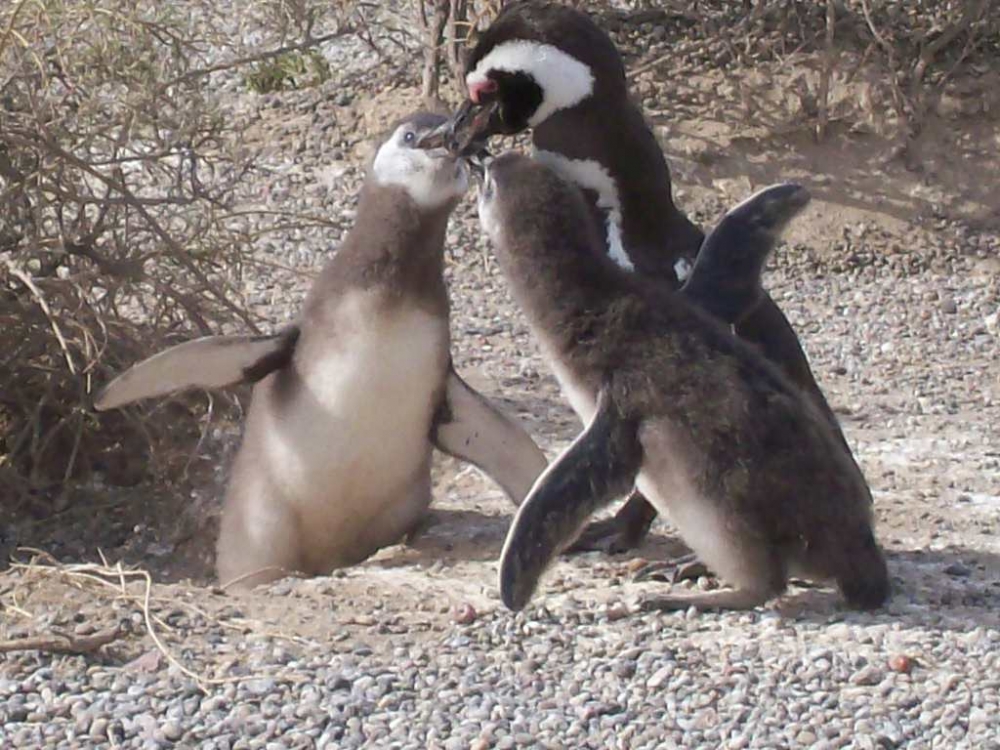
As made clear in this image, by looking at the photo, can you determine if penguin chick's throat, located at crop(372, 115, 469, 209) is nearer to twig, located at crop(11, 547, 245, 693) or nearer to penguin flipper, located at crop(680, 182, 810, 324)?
penguin flipper, located at crop(680, 182, 810, 324)

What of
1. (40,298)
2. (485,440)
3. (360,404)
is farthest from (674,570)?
(40,298)

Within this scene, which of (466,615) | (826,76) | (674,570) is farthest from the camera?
(826,76)

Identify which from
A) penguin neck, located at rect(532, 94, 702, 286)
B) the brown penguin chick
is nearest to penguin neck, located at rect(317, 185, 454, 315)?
penguin neck, located at rect(532, 94, 702, 286)

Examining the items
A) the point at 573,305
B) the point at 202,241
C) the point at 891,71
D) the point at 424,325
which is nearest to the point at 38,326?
the point at 202,241

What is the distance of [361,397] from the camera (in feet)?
14.5

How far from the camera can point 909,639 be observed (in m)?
3.58

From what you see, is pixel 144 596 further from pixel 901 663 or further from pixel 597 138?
pixel 597 138

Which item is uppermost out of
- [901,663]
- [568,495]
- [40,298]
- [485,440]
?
[40,298]

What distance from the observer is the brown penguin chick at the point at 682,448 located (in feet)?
12.1

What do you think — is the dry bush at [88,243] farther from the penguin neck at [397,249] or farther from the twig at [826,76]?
the twig at [826,76]

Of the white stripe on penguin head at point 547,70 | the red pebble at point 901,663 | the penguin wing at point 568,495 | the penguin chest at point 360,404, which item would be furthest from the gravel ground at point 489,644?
the white stripe on penguin head at point 547,70

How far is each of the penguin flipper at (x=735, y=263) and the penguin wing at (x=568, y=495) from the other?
0.49 metres

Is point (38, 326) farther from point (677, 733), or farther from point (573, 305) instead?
point (677, 733)

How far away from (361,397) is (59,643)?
3.85 ft
